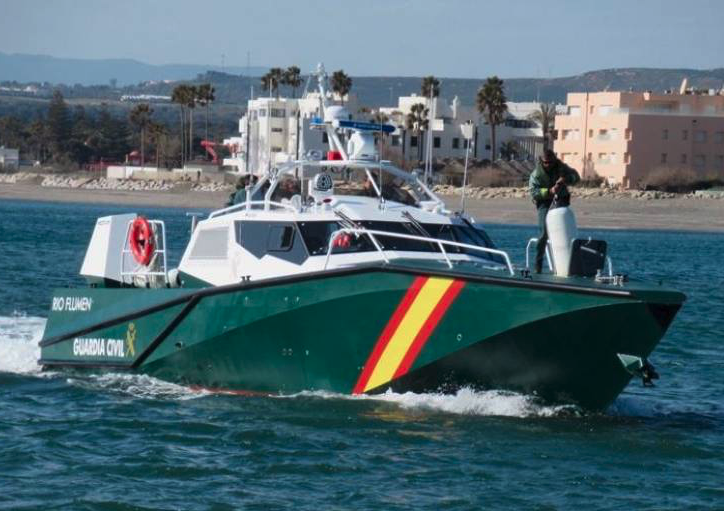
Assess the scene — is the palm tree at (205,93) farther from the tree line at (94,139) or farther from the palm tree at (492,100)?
the palm tree at (492,100)

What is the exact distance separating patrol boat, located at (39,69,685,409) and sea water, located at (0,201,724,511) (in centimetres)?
29

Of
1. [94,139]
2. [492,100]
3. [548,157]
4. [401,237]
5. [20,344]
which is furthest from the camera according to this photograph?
[94,139]

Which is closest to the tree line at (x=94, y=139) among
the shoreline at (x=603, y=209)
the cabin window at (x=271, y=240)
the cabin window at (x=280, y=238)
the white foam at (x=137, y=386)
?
the shoreline at (x=603, y=209)

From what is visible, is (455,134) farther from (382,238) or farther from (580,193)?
(382,238)

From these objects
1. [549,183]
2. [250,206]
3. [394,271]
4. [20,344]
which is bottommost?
[20,344]

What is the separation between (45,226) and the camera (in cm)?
5622

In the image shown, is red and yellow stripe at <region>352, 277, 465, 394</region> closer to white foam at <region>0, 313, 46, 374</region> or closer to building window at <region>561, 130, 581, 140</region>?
white foam at <region>0, 313, 46, 374</region>

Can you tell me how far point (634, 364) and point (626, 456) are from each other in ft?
2.92

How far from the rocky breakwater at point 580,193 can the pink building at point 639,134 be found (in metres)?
5.07

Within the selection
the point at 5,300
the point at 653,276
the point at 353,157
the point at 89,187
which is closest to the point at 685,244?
the point at 653,276

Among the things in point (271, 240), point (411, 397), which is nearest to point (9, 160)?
point (271, 240)

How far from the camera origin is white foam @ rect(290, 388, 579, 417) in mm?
14102

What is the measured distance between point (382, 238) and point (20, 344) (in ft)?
19.6

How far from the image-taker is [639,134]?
3268 inches
